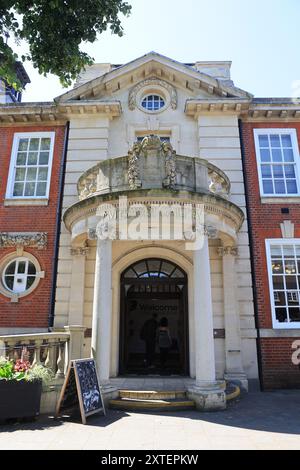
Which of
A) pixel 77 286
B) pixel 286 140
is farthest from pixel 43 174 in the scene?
pixel 286 140

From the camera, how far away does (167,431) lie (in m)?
5.78

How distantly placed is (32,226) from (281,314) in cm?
816

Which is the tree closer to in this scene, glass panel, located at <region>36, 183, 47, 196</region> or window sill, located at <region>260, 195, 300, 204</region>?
glass panel, located at <region>36, 183, 47, 196</region>

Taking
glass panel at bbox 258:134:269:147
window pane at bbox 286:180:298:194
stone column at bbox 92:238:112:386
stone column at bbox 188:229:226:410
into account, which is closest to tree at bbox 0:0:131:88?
stone column at bbox 92:238:112:386

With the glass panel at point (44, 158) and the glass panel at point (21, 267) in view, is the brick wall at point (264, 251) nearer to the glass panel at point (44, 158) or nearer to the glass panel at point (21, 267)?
the glass panel at point (44, 158)

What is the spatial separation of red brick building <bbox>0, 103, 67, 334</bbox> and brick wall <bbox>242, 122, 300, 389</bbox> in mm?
6222

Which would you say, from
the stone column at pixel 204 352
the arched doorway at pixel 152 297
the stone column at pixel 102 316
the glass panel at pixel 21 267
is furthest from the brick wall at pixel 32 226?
the stone column at pixel 204 352

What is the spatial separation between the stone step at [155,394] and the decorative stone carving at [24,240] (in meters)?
5.50

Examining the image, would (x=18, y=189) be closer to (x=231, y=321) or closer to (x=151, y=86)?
(x=151, y=86)

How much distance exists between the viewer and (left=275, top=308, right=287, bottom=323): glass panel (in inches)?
420
